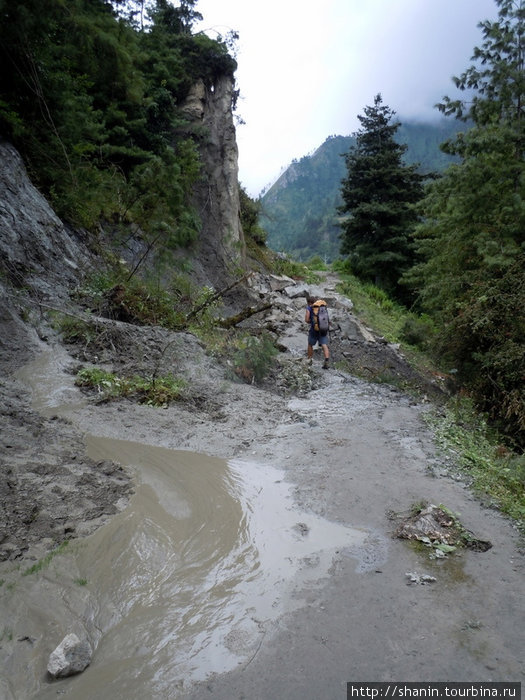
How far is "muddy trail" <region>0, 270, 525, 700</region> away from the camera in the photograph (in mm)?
2414

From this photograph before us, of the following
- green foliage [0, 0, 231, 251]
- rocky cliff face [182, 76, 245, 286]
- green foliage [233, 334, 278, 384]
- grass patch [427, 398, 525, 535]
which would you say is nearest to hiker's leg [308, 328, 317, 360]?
green foliage [233, 334, 278, 384]

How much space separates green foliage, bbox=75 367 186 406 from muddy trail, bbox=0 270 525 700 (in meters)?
0.32

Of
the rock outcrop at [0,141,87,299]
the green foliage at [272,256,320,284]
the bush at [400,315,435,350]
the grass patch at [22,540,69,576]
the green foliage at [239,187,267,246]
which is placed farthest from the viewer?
the green foliage at [272,256,320,284]

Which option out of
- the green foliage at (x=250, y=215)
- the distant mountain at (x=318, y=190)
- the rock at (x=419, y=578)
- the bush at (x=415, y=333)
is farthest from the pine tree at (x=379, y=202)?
the distant mountain at (x=318, y=190)

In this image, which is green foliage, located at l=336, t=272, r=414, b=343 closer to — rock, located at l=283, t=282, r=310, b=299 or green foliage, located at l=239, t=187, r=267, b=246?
rock, located at l=283, t=282, r=310, b=299

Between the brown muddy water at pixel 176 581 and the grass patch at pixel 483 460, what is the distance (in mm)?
1670

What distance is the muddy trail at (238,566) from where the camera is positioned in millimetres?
2414

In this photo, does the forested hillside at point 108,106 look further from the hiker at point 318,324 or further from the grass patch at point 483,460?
the grass patch at point 483,460

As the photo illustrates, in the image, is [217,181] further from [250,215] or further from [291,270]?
[291,270]

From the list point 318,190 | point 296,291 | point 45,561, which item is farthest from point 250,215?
point 318,190

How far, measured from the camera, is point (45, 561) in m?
3.14

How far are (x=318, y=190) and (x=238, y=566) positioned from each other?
128541 millimetres

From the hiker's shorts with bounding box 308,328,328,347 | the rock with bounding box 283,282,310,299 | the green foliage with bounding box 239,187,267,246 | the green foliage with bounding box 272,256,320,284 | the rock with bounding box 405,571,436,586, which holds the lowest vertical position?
the rock with bounding box 405,571,436,586

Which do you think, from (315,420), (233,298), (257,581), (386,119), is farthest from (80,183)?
(386,119)
